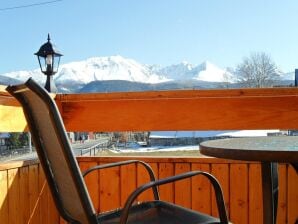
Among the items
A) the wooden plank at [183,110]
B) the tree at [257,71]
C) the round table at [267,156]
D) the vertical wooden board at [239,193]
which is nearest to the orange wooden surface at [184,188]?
the vertical wooden board at [239,193]

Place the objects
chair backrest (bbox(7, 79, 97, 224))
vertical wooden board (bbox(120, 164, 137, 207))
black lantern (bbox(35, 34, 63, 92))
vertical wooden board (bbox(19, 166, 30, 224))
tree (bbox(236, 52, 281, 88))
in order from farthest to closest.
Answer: tree (bbox(236, 52, 281, 88)) → black lantern (bbox(35, 34, 63, 92)) → vertical wooden board (bbox(120, 164, 137, 207)) → vertical wooden board (bbox(19, 166, 30, 224)) → chair backrest (bbox(7, 79, 97, 224))

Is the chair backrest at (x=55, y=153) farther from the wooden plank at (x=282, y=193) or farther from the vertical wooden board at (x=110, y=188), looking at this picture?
the wooden plank at (x=282, y=193)

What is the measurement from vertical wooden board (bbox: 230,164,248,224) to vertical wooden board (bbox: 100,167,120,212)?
0.71 metres

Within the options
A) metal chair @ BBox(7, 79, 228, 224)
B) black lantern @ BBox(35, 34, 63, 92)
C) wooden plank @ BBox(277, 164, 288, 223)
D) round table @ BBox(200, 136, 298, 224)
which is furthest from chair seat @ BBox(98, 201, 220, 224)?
black lantern @ BBox(35, 34, 63, 92)

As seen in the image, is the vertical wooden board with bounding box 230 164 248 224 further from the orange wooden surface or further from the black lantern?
the black lantern

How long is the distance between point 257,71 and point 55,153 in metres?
21.3

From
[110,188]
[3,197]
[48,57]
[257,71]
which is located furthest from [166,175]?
[257,71]

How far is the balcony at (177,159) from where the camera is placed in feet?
7.74

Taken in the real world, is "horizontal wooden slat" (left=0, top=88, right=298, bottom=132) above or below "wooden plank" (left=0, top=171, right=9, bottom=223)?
above

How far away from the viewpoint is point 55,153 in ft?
4.04

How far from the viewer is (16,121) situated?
88.9 inches

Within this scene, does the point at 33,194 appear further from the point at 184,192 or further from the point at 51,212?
the point at 184,192

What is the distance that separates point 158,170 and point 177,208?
2.70ft

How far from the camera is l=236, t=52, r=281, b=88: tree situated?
20.2 meters
